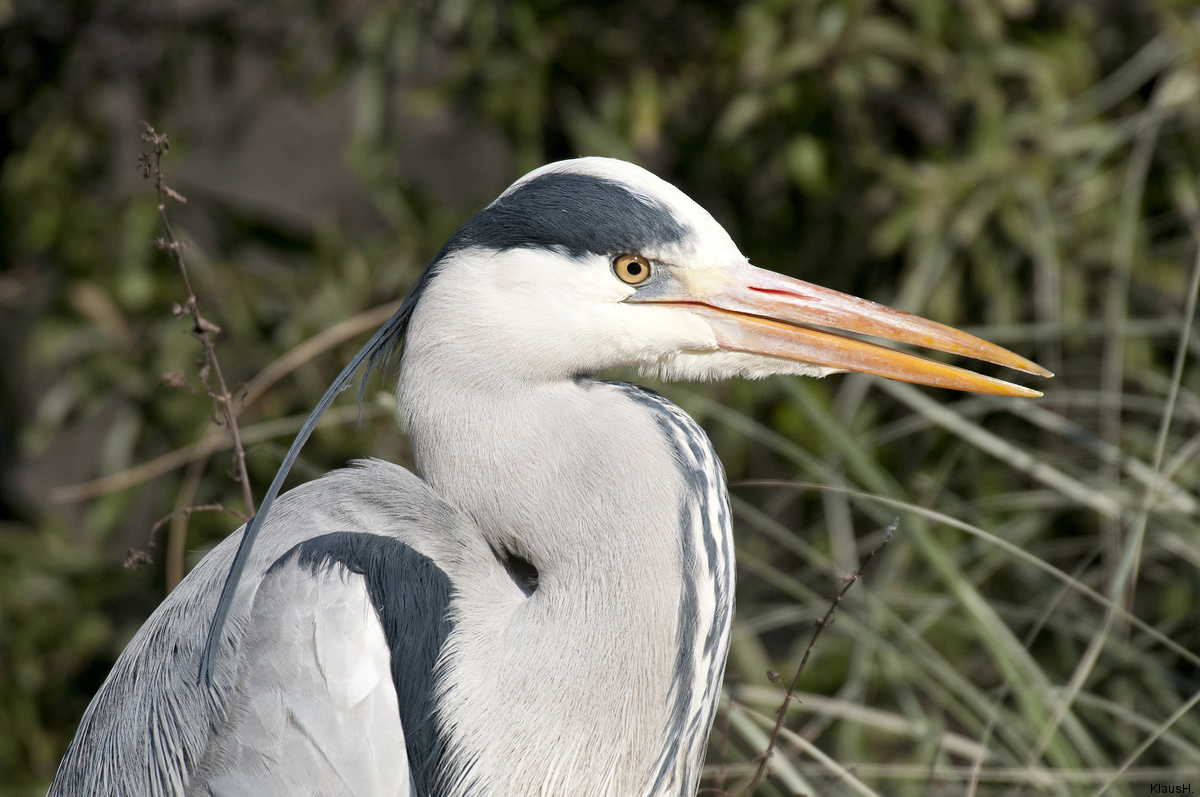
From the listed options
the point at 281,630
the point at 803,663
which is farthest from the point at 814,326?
the point at 281,630

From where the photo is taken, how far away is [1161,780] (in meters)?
1.64

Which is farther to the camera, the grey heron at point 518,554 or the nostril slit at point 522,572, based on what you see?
the nostril slit at point 522,572

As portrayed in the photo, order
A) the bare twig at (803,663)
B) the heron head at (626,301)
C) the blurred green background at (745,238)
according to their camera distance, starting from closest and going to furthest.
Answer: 1. the bare twig at (803,663)
2. the heron head at (626,301)
3. the blurred green background at (745,238)

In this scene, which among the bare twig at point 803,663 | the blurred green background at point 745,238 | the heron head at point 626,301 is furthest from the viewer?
the blurred green background at point 745,238

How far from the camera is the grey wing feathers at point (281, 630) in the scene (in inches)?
46.2

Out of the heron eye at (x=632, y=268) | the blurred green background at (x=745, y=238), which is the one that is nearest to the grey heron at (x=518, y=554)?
the heron eye at (x=632, y=268)

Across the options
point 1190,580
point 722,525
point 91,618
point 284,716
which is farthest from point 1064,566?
point 91,618

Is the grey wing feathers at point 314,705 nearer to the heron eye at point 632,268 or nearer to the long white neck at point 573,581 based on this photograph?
the long white neck at point 573,581

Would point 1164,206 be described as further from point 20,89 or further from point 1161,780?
point 20,89

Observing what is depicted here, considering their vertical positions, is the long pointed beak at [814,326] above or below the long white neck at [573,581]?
above

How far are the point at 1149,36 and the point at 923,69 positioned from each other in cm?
56

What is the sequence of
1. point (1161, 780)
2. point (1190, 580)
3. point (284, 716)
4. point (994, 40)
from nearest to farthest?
point (284, 716) < point (1161, 780) < point (1190, 580) < point (994, 40)

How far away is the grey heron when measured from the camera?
3.82ft

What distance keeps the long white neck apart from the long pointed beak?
14 cm
